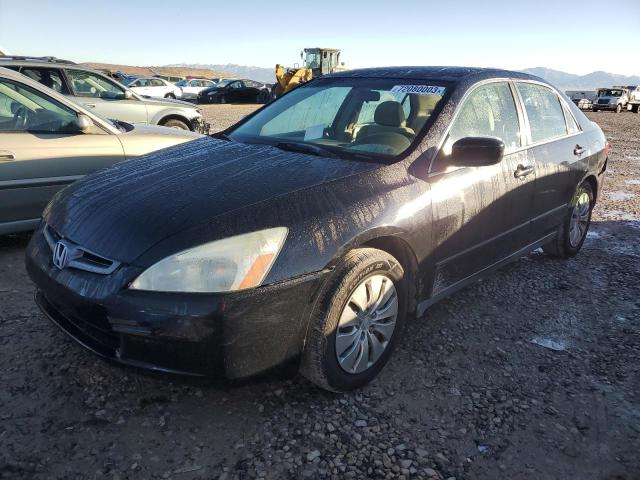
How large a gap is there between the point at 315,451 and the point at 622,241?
4.48 m

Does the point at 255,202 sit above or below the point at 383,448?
above

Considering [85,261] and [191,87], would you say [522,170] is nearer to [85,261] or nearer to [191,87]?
[85,261]

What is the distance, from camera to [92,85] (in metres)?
7.66

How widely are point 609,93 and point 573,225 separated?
3586cm

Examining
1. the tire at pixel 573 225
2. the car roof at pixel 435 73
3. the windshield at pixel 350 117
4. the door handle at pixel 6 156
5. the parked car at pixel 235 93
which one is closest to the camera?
the windshield at pixel 350 117

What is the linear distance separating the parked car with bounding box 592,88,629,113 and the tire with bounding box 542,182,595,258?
34095 millimetres

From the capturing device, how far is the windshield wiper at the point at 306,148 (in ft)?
9.52

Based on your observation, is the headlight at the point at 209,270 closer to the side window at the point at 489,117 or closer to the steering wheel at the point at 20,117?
the side window at the point at 489,117

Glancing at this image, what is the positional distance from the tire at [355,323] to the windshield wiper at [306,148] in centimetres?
74

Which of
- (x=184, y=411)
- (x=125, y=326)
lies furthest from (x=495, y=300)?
(x=125, y=326)

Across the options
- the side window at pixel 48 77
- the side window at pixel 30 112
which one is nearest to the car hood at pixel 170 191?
the side window at pixel 30 112

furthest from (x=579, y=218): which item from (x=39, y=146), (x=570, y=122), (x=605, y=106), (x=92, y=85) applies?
(x=605, y=106)

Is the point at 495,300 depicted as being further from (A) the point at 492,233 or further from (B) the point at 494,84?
(B) the point at 494,84

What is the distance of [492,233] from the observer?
3258mm
